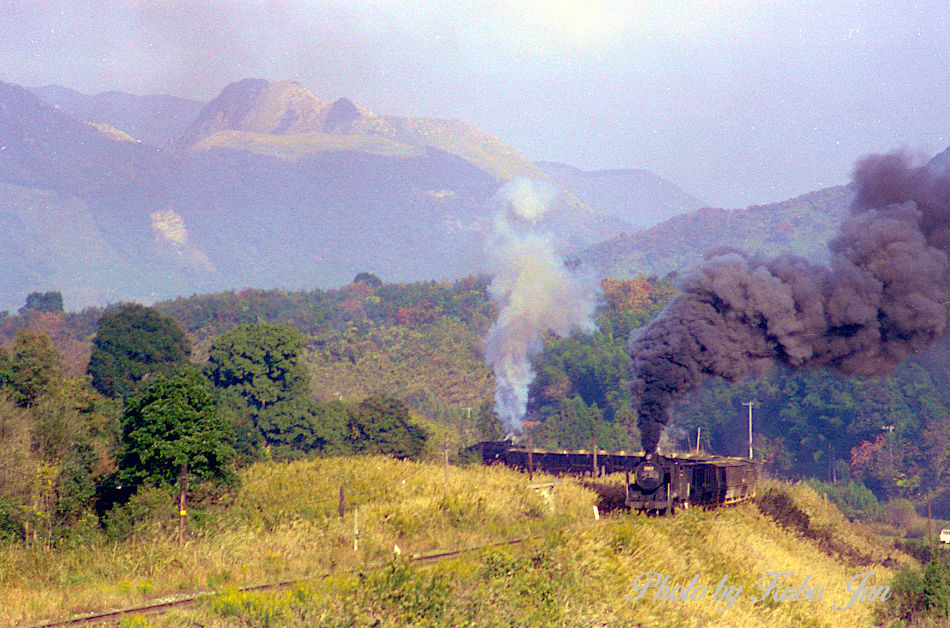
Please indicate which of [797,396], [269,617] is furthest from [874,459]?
[269,617]

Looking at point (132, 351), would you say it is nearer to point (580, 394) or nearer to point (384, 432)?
point (384, 432)

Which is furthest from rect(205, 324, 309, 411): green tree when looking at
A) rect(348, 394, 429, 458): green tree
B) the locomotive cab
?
the locomotive cab

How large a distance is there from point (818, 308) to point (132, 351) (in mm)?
60146

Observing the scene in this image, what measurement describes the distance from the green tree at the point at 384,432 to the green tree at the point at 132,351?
1772 centimetres

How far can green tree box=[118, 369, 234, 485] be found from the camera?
27938 mm

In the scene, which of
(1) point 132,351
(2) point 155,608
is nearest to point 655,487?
(2) point 155,608

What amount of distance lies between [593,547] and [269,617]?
9.29m

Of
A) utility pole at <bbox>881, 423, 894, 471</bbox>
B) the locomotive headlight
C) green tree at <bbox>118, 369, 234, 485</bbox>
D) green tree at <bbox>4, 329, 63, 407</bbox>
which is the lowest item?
utility pole at <bbox>881, 423, 894, 471</bbox>

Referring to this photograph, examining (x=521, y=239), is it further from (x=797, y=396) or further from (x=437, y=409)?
(x=797, y=396)

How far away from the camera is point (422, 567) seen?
19.1 m

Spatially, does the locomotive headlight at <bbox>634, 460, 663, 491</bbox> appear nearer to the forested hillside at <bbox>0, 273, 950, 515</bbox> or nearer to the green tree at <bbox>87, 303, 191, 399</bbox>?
the forested hillside at <bbox>0, 273, 950, 515</bbox>

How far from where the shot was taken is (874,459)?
9631 cm

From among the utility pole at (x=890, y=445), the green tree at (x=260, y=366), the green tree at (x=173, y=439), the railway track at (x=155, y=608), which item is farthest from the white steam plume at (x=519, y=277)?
the railway track at (x=155, y=608)

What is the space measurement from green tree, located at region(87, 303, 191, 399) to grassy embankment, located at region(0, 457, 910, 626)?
45045 mm
